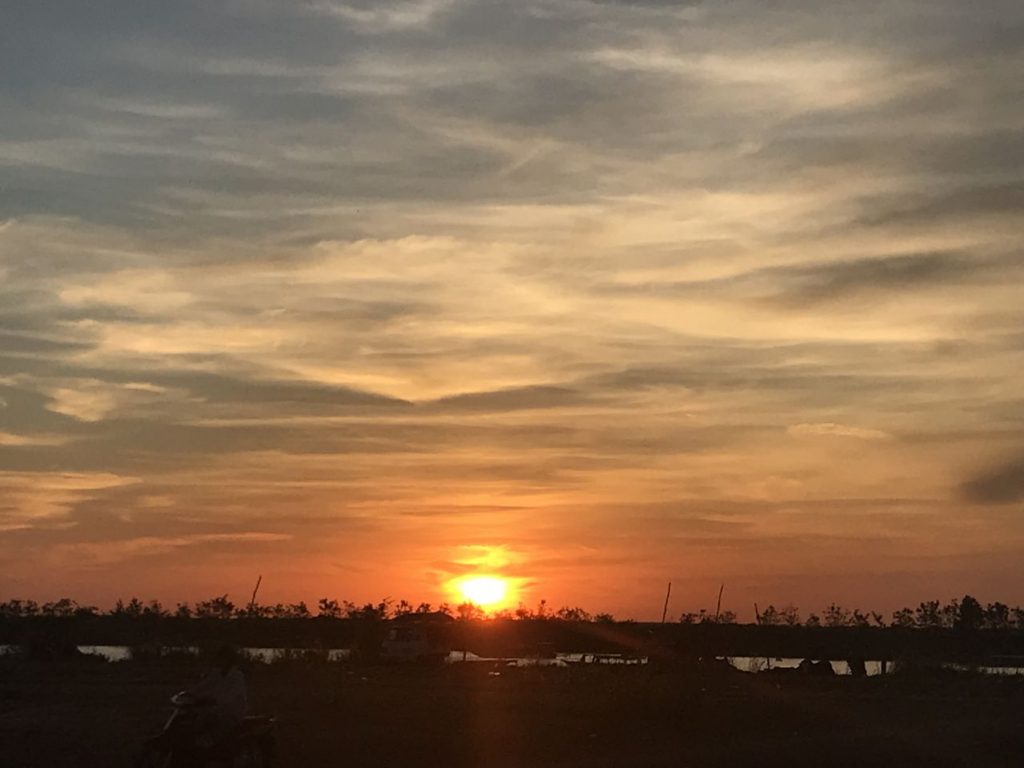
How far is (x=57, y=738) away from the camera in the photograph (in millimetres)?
25547

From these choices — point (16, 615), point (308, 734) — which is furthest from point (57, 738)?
point (16, 615)

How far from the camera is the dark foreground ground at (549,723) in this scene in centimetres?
2480

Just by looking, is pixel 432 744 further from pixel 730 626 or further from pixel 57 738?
pixel 730 626

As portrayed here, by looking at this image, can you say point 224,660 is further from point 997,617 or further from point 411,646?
point 997,617

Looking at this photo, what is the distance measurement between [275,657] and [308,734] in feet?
89.9

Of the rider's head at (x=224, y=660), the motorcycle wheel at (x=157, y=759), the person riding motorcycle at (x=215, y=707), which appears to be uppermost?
the rider's head at (x=224, y=660)

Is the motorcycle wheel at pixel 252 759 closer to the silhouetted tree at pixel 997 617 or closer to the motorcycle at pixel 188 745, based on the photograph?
the motorcycle at pixel 188 745

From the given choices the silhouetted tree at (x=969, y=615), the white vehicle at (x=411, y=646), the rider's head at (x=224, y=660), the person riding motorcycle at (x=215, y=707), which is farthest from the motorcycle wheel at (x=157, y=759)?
the silhouetted tree at (x=969, y=615)

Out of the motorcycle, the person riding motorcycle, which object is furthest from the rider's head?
the motorcycle

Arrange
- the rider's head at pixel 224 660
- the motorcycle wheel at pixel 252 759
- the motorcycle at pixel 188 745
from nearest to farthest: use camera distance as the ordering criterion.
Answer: the motorcycle at pixel 188 745
the rider's head at pixel 224 660
the motorcycle wheel at pixel 252 759

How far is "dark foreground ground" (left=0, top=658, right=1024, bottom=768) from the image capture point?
81.4ft

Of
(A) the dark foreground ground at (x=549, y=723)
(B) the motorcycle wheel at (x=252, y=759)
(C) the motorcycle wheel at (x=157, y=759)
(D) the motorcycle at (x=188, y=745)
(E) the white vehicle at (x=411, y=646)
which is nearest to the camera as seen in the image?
(D) the motorcycle at (x=188, y=745)

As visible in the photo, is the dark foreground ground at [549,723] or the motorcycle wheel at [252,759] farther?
the dark foreground ground at [549,723]

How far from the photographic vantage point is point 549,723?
93.9ft
